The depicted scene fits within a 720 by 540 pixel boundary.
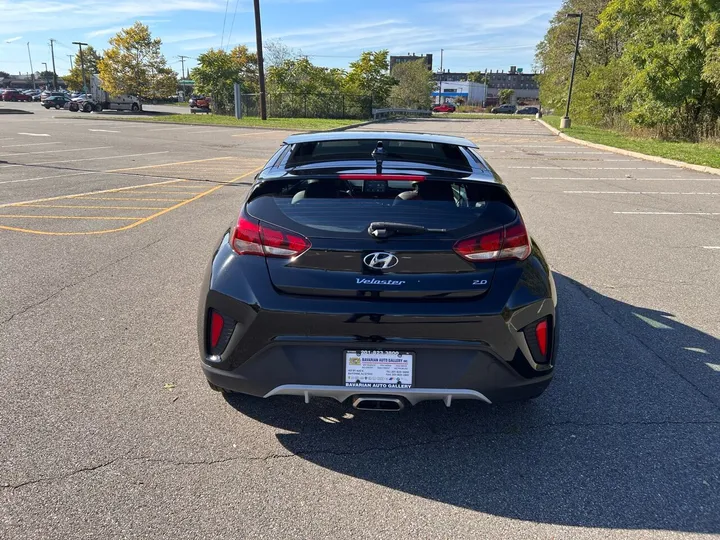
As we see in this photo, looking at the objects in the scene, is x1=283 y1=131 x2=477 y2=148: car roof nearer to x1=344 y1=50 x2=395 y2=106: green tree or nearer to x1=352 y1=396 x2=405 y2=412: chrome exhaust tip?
x1=352 y1=396 x2=405 y2=412: chrome exhaust tip

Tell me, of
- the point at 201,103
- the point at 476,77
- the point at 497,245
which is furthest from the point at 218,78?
the point at 476,77

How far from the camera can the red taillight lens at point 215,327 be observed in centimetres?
285

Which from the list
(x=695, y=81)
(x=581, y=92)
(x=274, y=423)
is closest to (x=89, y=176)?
(x=274, y=423)

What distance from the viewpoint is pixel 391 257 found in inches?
108

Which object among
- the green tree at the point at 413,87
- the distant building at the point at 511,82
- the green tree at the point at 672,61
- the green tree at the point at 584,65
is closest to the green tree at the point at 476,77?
the distant building at the point at 511,82

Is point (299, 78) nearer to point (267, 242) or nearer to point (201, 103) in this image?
point (201, 103)

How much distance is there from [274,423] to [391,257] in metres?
1.27

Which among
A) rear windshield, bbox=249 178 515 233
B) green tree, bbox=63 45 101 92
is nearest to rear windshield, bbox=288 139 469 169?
rear windshield, bbox=249 178 515 233

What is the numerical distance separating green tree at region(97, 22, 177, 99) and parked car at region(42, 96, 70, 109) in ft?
20.6

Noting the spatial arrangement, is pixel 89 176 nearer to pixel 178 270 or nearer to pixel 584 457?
pixel 178 270

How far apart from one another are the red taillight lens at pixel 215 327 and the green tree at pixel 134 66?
55849 mm

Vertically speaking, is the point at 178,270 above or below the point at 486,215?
below

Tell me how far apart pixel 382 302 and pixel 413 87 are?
70.0 metres

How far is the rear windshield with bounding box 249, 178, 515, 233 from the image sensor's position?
110 inches
